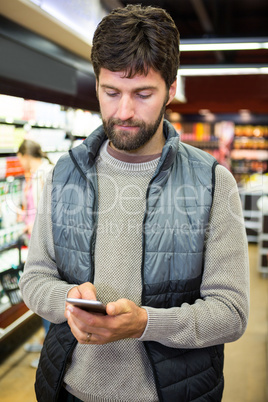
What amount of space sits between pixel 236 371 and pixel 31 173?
265 cm

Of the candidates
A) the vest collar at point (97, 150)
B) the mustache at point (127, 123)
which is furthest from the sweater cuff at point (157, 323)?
the mustache at point (127, 123)

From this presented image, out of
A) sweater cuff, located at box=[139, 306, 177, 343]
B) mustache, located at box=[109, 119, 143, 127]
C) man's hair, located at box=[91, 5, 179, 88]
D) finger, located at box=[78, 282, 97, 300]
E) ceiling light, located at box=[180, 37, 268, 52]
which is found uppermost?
ceiling light, located at box=[180, 37, 268, 52]

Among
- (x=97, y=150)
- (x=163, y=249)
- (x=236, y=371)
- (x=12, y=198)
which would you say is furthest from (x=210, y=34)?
(x=163, y=249)

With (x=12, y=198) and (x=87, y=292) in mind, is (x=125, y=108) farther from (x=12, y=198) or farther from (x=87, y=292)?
(x=12, y=198)

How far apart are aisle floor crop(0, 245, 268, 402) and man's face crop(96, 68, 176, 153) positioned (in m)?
2.70

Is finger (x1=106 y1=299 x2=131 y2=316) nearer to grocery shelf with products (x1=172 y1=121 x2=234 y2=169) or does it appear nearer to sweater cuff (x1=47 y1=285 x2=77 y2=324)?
sweater cuff (x1=47 y1=285 x2=77 y2=324)

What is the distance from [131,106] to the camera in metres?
1.26

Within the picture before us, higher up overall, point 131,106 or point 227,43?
point 227,43

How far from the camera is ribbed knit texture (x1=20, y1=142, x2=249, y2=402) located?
120cm

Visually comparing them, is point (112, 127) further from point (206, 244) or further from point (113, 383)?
point (113, 383)

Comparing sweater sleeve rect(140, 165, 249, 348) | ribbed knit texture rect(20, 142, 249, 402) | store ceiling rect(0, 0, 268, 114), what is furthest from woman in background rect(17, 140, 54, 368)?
sweater sleeve rect(140, 165, 249, 348)

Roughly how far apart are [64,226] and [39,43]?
117 inches

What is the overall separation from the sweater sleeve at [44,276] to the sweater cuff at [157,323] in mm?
267

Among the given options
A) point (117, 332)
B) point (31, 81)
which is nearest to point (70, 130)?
point (31, 81)
